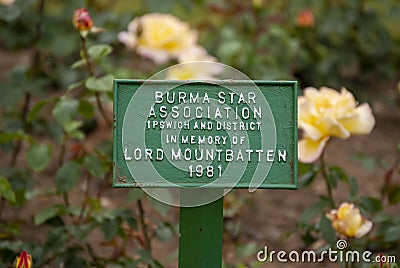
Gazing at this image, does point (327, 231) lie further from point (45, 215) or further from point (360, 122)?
point (45, 215)

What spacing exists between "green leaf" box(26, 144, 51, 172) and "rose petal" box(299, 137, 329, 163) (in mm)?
588

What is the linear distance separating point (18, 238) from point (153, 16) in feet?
2.57

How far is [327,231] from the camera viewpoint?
5.45 ft

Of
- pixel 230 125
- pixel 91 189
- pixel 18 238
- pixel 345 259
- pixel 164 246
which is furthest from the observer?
pixel 91 189

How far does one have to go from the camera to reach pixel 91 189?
8.39 ft

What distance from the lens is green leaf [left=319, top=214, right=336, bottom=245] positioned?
1.65m

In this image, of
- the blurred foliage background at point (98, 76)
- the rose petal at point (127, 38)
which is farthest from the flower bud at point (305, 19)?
the rose petal at point (127, 38)

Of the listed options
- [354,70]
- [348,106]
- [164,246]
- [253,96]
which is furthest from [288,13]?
[253,96]

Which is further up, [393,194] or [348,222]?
[393,194]

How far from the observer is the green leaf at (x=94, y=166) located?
1696 mm

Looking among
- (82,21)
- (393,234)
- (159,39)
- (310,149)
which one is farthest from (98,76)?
(393,234)

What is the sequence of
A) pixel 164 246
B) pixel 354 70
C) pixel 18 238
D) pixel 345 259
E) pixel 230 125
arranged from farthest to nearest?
pixel 354 70, pixel 164 246, pixel 18 238, pixel 345 259, pixel 230 125

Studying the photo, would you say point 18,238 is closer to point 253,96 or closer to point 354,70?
point 253,96

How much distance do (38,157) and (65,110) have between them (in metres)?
0.18
